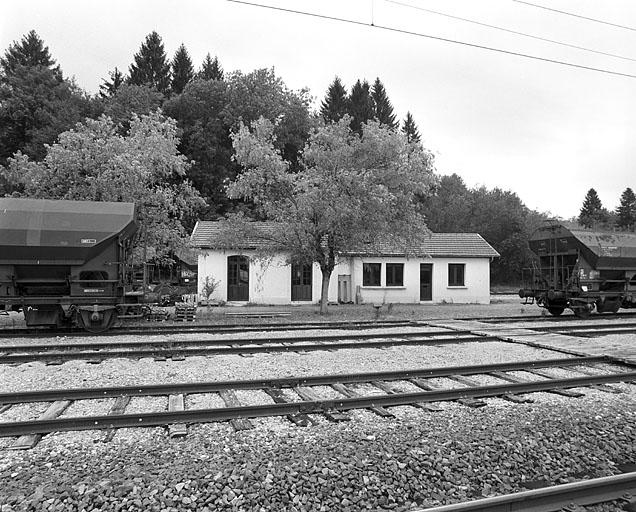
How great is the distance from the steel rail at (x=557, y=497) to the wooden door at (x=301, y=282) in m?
22.8

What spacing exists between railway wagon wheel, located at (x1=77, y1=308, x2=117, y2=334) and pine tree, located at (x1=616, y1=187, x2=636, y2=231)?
7787 cm

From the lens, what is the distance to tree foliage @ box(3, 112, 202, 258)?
1817cm

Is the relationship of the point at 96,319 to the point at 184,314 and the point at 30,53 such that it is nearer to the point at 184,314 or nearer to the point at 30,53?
the point at 184,314

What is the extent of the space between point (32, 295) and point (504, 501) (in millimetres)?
12340

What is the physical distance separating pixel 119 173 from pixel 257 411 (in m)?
14.8

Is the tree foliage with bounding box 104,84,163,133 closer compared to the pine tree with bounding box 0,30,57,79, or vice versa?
the tree foliage with bounding box 104,84,163,133

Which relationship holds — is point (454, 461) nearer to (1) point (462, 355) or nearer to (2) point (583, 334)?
(1) point (462, 355)

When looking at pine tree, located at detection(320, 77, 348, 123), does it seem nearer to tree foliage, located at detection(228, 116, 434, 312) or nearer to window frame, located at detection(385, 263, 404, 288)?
window frame, located at detection(385, 263, 404, 288)

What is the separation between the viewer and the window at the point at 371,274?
2795 cm

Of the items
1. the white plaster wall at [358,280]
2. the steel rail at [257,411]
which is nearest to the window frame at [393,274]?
the white plaster wall at [358,280]

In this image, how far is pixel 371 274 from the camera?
28109 mm

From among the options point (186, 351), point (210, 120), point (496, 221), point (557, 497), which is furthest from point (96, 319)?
point (496, 221)

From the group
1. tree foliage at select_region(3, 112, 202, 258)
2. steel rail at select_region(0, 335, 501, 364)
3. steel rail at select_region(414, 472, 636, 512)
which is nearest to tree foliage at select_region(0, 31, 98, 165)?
tree foliage at select_region(3, 112, 202, 258)

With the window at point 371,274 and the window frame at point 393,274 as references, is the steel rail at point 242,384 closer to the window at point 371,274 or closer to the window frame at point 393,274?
the window at point 371,274
